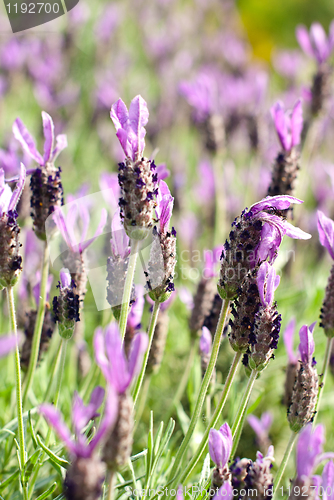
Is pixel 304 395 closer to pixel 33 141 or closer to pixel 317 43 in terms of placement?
pixel 33 141

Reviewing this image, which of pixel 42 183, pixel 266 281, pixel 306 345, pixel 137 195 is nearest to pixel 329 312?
pixel 306 345

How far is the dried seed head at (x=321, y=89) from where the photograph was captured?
2281 millimetres

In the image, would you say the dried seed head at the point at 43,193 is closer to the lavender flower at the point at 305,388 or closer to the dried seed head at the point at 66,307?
the dried seed head at the point at 66,307

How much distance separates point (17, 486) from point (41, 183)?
88cm

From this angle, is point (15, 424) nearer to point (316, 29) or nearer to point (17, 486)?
point (17, 486)

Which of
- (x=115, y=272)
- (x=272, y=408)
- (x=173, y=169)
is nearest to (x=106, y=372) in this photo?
(x=115, y=272)

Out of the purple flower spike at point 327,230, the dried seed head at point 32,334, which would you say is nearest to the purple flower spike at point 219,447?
the purple flower spike at point 327,230

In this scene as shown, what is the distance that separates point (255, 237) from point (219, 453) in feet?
1.45

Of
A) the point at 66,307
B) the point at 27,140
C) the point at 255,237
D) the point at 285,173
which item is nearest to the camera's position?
the point at 255,237

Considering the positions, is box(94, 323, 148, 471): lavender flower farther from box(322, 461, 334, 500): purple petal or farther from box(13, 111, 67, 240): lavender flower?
box(13, 111, 67, 240): lavender flower

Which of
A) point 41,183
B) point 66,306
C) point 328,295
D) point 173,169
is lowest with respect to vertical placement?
point 328,295

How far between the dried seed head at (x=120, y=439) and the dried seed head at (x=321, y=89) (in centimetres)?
202

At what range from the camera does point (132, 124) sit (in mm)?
956

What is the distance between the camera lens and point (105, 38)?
4691 mm
